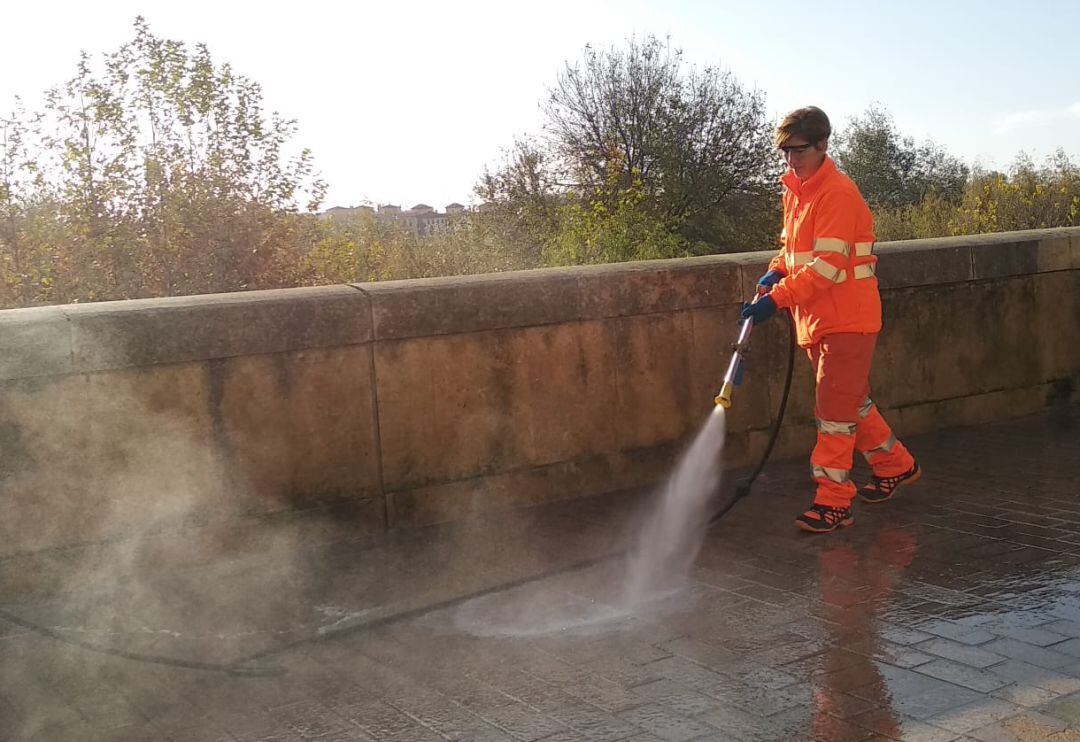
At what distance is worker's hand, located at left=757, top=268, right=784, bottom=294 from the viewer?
528cm

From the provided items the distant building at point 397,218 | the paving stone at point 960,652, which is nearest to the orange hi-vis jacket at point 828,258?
the paving stone at point 960,652

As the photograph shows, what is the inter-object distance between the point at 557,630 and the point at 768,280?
7.00 feet

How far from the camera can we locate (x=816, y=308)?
4980mm

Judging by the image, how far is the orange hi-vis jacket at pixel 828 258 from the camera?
4793 millimetres

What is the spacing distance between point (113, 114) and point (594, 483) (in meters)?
6.70

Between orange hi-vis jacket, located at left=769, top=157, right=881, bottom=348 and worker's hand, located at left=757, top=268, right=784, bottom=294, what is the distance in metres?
0.20

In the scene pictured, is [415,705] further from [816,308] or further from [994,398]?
[994,398]

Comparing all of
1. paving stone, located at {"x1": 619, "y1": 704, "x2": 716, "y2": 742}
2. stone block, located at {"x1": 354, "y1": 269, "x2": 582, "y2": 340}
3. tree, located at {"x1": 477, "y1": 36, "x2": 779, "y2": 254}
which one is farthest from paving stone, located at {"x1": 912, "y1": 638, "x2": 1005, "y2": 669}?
tree, located at {"x1": 477, "y1": 36, "x2": 779, "y2": 254}

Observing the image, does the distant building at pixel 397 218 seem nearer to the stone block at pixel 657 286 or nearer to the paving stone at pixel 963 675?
the stone block at pixel 657 286

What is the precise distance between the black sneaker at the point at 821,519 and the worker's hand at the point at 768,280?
1005 mm

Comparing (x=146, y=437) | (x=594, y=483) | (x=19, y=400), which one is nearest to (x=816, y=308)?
(x=594, y=483)

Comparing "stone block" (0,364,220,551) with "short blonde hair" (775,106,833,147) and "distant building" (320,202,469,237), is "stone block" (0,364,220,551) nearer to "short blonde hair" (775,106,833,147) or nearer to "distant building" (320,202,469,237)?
"short blonde hair" (775,106,833,147)

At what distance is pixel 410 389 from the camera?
530cm

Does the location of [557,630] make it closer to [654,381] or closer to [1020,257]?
[654,381]
